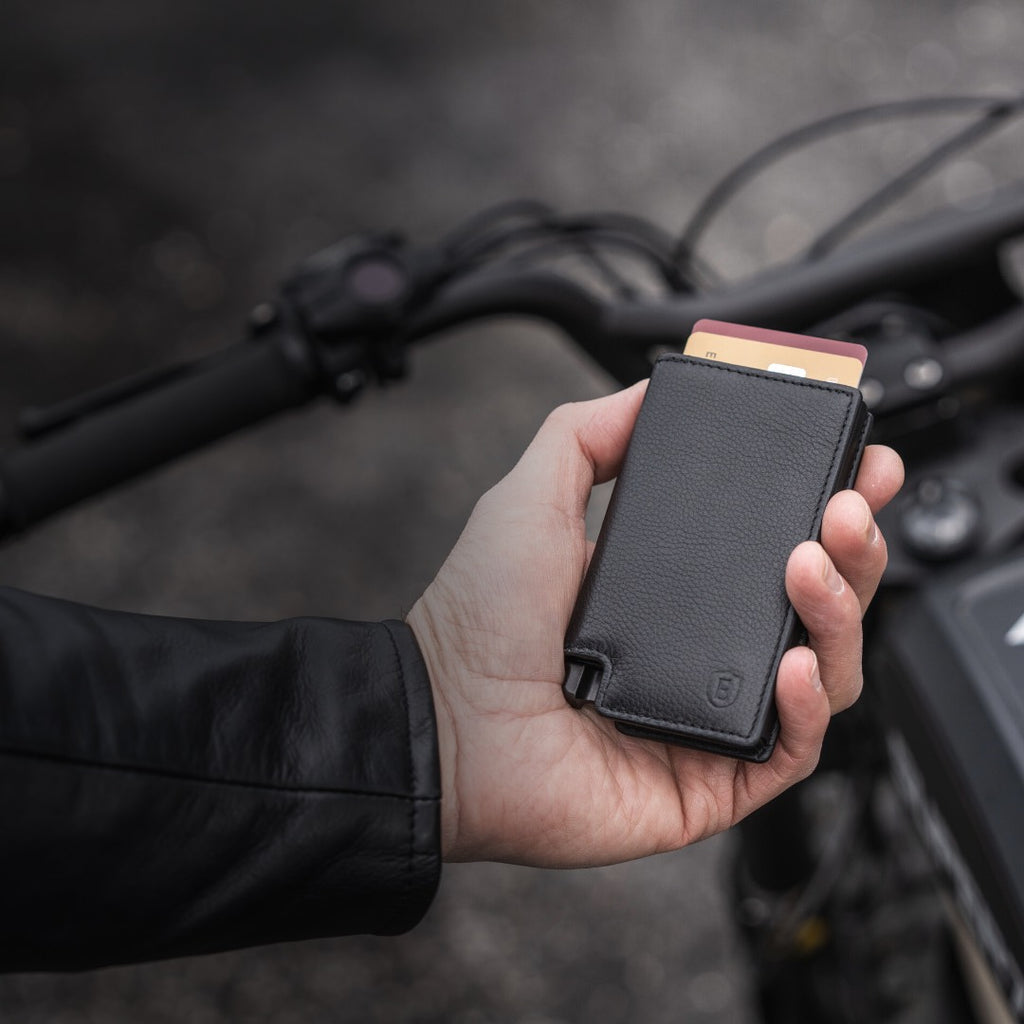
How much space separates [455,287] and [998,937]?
0.55 meters

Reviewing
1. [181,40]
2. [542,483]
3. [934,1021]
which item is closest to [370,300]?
[542,483]

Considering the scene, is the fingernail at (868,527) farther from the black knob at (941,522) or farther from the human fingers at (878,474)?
the black knob at (941,522)

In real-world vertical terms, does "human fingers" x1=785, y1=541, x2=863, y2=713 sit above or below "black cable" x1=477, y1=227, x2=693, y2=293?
below

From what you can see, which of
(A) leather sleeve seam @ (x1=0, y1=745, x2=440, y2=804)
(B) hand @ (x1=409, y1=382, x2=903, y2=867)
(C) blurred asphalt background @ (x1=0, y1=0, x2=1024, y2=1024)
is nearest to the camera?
(A) leather sleeve seam @ (x1=0, y1=745, x2=440, y2=804)

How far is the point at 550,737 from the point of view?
0.71m

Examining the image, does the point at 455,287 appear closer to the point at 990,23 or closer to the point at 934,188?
the point at 934,188

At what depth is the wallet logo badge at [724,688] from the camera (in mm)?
631

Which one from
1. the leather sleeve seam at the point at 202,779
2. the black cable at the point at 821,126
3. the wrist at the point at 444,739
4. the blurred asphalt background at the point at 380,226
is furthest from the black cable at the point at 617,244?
the blurred asphalt background at the point at 380,226

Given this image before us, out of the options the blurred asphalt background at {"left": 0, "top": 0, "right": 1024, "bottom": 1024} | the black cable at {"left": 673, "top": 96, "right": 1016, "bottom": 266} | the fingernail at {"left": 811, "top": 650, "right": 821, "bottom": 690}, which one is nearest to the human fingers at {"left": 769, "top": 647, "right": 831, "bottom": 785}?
the fingernail at {"left": 811, "top": 650, "right": 821, "bottom": 690}

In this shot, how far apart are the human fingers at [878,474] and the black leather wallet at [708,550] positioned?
1 cm

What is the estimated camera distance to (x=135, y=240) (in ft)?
6.87

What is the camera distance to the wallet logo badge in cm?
63

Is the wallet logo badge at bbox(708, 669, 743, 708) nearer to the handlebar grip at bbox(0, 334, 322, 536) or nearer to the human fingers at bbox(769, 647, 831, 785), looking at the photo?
the human fingers at bbox(769, 647, 831, 785)

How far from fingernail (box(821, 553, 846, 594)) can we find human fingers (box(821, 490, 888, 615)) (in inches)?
0.6
